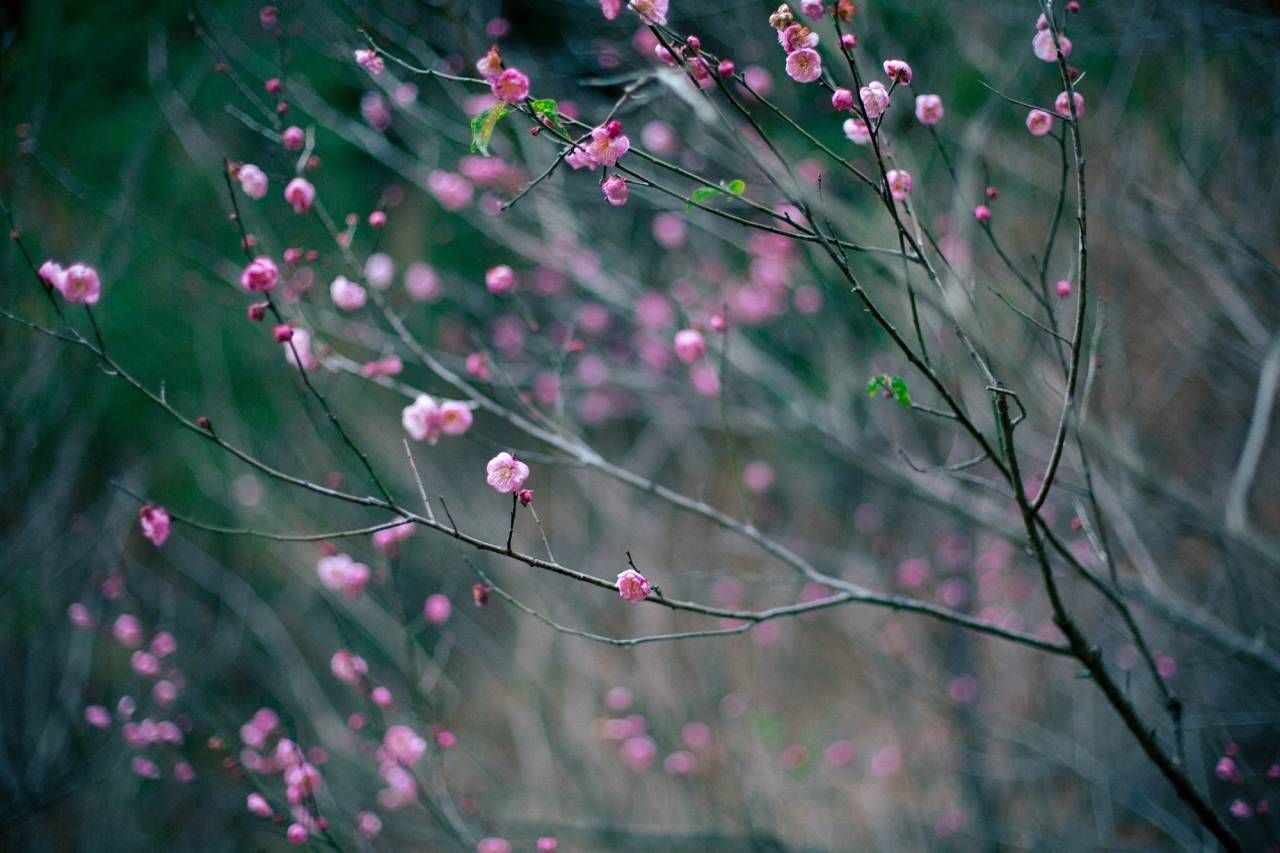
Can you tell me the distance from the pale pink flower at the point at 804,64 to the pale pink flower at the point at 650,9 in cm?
22

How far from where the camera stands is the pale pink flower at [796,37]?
4.00 feet

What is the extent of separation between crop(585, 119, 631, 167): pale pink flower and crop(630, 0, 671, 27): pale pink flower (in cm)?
16

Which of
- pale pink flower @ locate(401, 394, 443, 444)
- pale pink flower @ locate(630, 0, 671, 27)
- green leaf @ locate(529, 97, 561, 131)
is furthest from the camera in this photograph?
pale pink flower @ locate(401, 394, 443, 444)

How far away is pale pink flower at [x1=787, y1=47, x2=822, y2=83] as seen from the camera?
1251 millimetres

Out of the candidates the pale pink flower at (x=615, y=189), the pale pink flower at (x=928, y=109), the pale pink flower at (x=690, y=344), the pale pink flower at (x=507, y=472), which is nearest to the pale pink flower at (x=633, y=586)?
the pale pink flower at (x=507, y=472)

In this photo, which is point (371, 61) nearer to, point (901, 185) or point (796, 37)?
point (796, 37)

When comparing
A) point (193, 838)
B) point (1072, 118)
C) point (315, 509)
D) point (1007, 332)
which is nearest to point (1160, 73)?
point (1007, 332)

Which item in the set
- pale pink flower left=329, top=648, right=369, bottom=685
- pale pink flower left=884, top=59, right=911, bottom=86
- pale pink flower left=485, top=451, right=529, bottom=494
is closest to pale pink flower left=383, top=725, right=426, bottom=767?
pale pink flower left=329, top=648, right=369, bottom=685

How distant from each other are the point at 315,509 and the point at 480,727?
1.56 metres

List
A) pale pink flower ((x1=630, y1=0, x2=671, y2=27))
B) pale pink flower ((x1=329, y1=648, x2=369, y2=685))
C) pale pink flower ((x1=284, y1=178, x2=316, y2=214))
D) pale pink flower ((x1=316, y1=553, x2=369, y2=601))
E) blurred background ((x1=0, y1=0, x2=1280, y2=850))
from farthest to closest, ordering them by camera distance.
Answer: blurred background ((x1=0, y1=0, x2=1280, y2=850)), pale pink flower ((x1=316, y1=553, x2=369, y2=601)), pale pink flower ((x1=329, y1=648, x2=369, y2=685)), pale pink flower ((x1=284, y1=178, x2=316, y2=214)), pale pink flower ((x1=630, y1=0, x2=671, y2=27))

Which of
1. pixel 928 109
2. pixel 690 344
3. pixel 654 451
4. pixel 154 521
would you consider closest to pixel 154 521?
pixel 154 521

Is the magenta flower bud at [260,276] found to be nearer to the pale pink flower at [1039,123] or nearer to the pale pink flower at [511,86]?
the pale pink flower at [511,86]

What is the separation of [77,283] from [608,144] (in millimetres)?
1135

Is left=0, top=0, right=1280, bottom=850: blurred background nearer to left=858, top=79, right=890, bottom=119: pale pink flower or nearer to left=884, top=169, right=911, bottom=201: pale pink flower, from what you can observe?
left=884, top=169, right=911, bottom=201: pale pink flower
